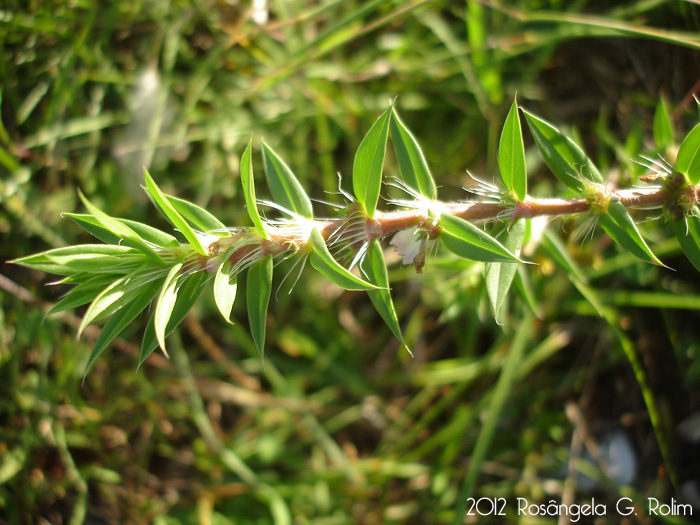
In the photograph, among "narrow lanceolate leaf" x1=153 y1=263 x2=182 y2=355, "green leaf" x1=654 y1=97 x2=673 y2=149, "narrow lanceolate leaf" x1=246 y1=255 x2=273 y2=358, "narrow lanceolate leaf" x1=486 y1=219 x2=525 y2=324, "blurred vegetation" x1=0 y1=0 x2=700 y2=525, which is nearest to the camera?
"narrow lanceolate leaf" x1=153 y1=263 x2=182 y2=355

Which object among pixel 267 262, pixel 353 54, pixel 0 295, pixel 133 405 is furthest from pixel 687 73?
pixel 0 295

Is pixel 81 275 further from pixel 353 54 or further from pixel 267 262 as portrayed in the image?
pixel 353 54

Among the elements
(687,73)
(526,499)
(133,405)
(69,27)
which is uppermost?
(69,27)

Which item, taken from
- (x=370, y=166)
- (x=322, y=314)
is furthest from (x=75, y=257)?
(x=322, y=314)

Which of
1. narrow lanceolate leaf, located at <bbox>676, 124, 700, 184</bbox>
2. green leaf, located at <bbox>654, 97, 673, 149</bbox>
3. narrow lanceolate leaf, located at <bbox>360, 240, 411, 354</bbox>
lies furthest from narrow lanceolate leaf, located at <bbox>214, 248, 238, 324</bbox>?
green leaf, located at <bbox>654, 97, 673, 149</bbox>

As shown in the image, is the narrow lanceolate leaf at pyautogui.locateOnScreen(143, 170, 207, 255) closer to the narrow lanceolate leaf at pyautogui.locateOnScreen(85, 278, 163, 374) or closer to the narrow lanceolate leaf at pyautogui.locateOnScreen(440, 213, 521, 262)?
the narrow lanceolate leaf at pyautogui.locateOnScreen(85, 278, 163, 374)

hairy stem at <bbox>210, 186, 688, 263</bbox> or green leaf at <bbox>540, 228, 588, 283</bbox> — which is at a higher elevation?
hairy stem at <bbox>210, 186, 688, 263</bbox>

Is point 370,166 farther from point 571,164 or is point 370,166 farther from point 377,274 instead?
point 571,164
